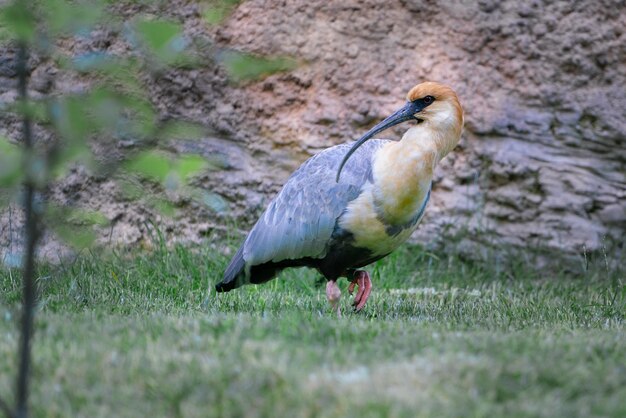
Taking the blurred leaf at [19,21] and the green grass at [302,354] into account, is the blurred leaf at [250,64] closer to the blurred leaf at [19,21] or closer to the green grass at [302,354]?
the blurred leaf at [19,21]

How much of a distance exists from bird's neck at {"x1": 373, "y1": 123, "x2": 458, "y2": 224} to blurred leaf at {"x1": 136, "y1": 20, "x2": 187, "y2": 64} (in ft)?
9.14

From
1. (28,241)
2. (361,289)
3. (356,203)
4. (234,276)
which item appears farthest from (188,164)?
(361,289)

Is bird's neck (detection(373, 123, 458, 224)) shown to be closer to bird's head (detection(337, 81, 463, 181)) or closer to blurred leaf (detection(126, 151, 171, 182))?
bird's head (detection(337, 81, 463, 181))

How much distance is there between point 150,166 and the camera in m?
3.03

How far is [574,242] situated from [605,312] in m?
2.37

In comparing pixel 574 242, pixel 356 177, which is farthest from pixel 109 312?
pixel 574 242

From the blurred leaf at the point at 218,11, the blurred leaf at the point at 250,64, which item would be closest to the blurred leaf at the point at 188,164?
the blurred leaf at the point at 250,64

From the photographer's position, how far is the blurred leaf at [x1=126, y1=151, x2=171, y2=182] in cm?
301

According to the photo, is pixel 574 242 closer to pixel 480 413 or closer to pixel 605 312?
pixel 605 312

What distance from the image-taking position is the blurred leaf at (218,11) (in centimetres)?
286

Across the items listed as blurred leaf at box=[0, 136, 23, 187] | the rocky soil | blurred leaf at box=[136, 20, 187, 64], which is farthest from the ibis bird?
blurred leaf at box=[0, 136, 23, 187]

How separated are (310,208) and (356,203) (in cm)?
34

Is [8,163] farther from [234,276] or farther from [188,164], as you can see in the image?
[234,276]

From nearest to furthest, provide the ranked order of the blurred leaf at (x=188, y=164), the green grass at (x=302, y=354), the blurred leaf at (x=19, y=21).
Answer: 1. the blurred leaf at (x=19, y=21)
2. the blurred leaf at (x=188, y=164)
3. the green grass at (x=302, y=354)
